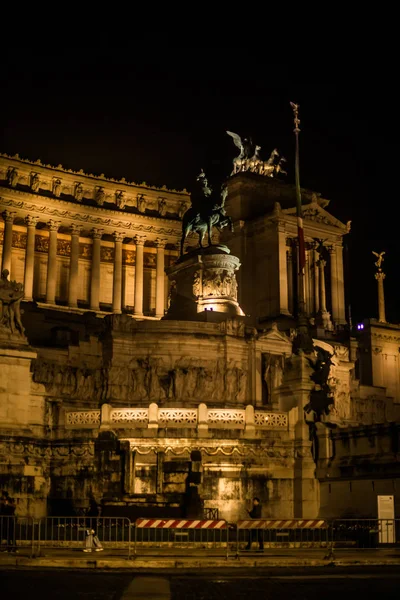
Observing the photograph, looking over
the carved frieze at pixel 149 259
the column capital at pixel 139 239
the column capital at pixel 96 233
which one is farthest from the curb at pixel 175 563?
the carved frieze at pixel 149 259

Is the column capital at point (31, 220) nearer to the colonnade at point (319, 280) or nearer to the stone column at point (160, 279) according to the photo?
the stone column at point (160, 279)

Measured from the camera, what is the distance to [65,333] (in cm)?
5725

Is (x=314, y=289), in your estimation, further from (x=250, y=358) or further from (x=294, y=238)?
(x=250, y=358)

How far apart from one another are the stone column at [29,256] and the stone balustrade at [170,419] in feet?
145

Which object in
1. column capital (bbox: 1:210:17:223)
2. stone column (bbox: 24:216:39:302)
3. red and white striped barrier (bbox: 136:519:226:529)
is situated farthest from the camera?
column capital (bbox: 1:210:17:223)

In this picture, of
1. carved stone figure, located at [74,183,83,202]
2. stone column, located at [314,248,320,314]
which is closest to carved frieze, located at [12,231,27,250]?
carved stone figure, located at [74,183,83,202]

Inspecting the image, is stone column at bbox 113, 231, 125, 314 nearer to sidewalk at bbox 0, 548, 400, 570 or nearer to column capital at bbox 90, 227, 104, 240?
column capital at bbox 90, 227, 104, 240

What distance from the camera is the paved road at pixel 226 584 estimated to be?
16.4 m

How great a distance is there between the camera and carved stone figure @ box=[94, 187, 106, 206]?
88.2 meters

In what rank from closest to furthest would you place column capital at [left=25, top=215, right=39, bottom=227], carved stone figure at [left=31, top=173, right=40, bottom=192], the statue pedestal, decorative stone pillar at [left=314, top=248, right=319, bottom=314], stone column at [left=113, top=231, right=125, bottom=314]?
the statue pedestal < column capital at [left=25, top=215, right=39, bottom=227] < carved stone figure at [left=31, top=173, right=40, bottom=192] < decorative stone pillar at [left=314, top=248, right=319, bottom=314] < stone column at [left=113, top=231, right=125, bottom=314]

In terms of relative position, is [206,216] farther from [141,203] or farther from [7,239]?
[141,203]

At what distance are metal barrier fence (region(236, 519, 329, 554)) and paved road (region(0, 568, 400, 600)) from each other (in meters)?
2.90

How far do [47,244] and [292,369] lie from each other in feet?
178

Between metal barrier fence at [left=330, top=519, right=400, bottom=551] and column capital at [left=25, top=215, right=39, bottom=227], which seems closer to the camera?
metal barrier fence at [left=330, top=519, right=400, bottom=551]
